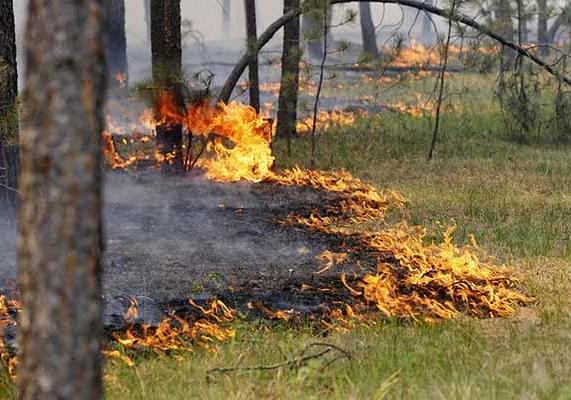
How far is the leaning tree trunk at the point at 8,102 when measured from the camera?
24.0ft

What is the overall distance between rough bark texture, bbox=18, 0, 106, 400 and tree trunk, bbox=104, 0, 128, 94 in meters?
16.9

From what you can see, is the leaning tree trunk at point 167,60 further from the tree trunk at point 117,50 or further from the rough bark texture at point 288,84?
the tree trunk at point 117,50

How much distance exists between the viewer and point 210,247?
778 centimetres

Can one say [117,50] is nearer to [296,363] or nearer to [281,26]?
[281,26]

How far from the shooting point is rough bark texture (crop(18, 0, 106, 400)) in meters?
2.54

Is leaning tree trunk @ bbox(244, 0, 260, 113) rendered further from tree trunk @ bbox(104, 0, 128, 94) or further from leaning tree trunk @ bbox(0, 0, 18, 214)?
tree trunk @ bbox(104, 0, 128, 94)

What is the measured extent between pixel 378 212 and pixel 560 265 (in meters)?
2.68

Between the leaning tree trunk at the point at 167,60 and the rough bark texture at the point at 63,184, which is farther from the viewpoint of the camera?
the leaning tree trunk at the point at 167,60

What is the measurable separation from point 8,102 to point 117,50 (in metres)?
Answer: 12.6

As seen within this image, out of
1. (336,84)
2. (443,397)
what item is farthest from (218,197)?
(336,84)

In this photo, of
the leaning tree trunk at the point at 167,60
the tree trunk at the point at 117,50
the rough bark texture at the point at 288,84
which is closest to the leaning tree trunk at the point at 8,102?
the leaning tree trunk at the point at 167,60

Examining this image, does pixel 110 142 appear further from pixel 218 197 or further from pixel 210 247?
pixel 210 247

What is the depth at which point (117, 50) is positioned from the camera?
65.6 ft

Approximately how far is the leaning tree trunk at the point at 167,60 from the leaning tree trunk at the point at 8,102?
2602 mm
